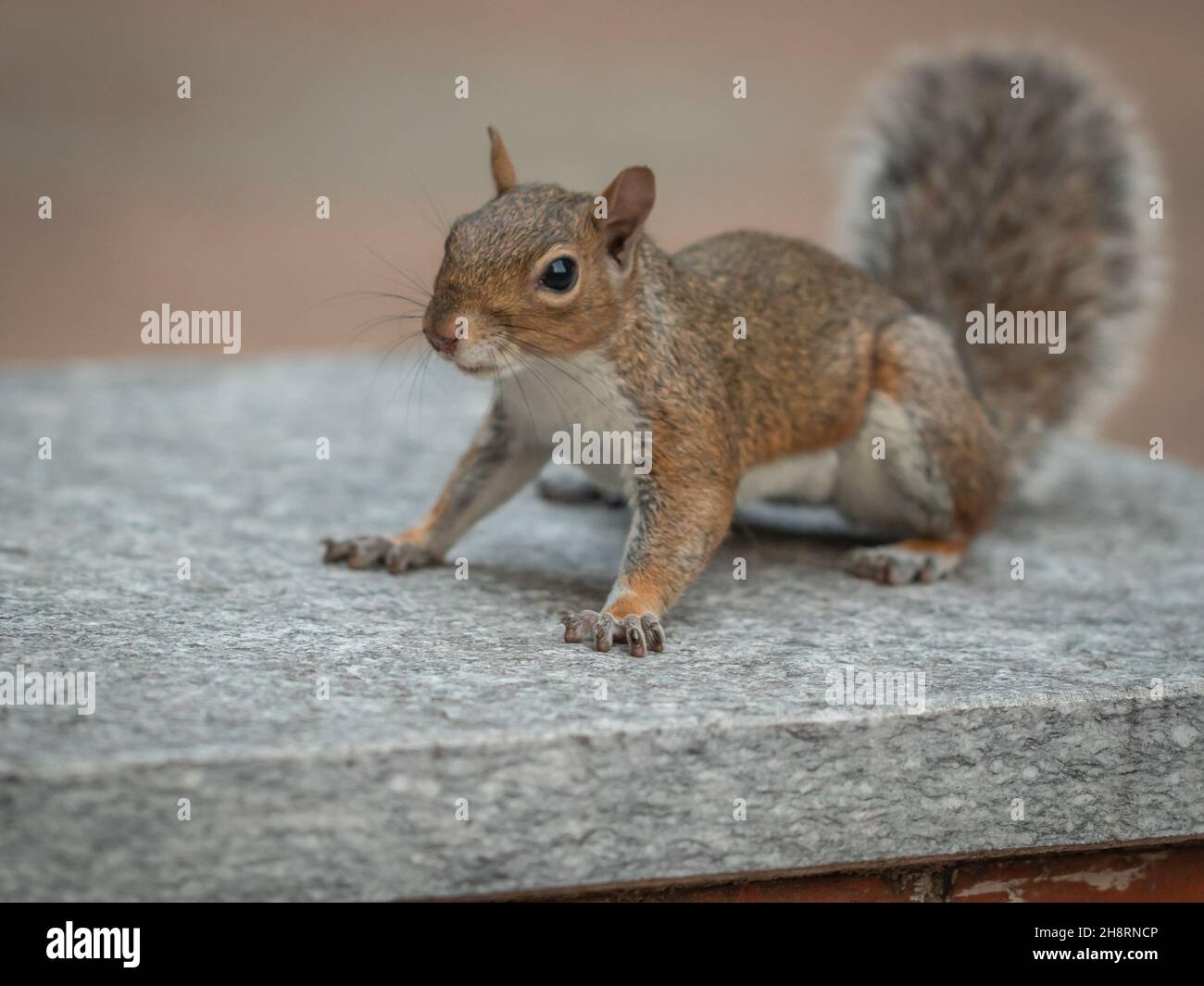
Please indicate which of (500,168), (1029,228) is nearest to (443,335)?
(500,168)

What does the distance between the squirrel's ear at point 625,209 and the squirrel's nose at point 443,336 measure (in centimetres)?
30

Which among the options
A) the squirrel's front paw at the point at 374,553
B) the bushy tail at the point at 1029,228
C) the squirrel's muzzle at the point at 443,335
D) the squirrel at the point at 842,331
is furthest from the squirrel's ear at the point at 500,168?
the bushy tail at the point at 1029,228

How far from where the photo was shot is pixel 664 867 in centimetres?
162

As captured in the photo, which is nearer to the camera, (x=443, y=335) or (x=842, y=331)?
(x=443, y=335)

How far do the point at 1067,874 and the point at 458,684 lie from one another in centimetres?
88

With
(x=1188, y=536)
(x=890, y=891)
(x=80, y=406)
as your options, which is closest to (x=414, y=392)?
(x=80, y=406)

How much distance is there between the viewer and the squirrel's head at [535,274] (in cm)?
186

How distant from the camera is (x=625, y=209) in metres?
1.97

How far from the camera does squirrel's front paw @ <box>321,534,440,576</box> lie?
2275 millimetres

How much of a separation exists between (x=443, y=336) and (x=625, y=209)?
1.14ft

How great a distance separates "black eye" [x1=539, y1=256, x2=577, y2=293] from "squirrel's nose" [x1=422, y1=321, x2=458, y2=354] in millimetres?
163

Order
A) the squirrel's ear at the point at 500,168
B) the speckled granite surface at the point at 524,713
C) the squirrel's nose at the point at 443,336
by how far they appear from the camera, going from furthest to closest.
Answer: the squirrel's ear at the point at 500,168 → the squirrel's nose at the point at 443,336 → the speckled granite surface at the point at 524,713

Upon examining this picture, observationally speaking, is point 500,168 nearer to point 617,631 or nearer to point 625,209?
point 625,209

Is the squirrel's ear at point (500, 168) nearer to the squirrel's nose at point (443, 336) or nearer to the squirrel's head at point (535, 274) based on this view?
the squirrel's head at point (535, 274)
